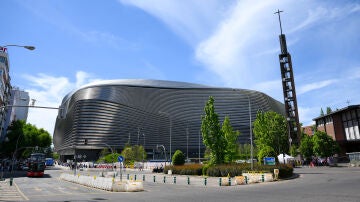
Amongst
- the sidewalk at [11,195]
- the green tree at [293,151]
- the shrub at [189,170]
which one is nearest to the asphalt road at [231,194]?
the sidewalk at [11,195]

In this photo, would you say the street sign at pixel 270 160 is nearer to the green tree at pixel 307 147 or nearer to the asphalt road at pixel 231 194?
the asphalt road at pixel 231 194

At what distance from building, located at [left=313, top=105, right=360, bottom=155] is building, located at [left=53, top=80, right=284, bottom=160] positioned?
54.4m

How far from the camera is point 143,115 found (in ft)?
471

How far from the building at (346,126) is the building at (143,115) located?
54449 mm

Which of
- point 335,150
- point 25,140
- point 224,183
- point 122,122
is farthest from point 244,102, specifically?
point 224,183

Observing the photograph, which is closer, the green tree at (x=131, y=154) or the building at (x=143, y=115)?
the green tree at (x=131, y=154)

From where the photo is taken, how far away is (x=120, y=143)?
133375mm

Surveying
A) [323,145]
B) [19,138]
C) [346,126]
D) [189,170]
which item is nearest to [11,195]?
[189,170]

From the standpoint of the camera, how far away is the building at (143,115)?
13362 centimetres

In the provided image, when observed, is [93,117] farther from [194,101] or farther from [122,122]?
[194,101]

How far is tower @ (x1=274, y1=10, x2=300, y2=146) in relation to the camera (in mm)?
82750

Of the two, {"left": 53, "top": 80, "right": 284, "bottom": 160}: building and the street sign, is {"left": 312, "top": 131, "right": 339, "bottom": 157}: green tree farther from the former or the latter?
{"left": 53, "top": 80, "right": 284, "bottom": 160}: building

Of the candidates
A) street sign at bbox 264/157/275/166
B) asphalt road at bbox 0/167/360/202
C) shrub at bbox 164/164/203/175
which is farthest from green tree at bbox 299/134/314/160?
asphalt road at bbox 0/167/360/202

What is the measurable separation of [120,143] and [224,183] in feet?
366
